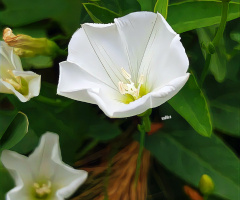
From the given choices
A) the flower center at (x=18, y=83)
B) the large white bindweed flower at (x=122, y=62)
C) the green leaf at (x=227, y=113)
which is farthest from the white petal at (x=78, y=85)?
the green leaf at (x=227, y=113)

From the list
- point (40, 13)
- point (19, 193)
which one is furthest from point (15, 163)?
point (40, 13)

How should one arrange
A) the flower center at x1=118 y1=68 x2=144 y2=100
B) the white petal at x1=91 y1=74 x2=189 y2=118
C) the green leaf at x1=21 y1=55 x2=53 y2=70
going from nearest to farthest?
the white petal at x1=91 y1=74 x2=189 y2=118
the flower center at x1=118 y1=68 x2=144 y2=100
the green leaf at x1=21 y1=55 x2=53 y2=70

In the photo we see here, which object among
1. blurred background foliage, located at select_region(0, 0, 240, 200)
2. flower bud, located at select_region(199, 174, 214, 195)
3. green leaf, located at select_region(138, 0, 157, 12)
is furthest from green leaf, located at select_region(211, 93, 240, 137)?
green leaf, located at select_region(138, 0, 157, 12)

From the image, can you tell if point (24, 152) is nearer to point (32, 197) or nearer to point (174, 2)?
point (32, 197)

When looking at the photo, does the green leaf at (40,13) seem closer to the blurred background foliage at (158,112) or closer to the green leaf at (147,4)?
the blurred background foliage at (158,112)

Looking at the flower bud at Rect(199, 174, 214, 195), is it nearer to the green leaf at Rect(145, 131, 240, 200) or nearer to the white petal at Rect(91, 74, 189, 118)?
the green leaf at Rect(145, 131, 240, 200)

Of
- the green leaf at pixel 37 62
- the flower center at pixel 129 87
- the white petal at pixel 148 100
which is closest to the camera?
the white petal at pixel 148 100

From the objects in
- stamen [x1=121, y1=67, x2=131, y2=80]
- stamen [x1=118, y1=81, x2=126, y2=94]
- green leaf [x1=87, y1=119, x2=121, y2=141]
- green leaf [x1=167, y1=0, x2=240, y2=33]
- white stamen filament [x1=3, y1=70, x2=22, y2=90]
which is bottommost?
green leaf [x1=87, y1=119, x2=121, y2=141]
